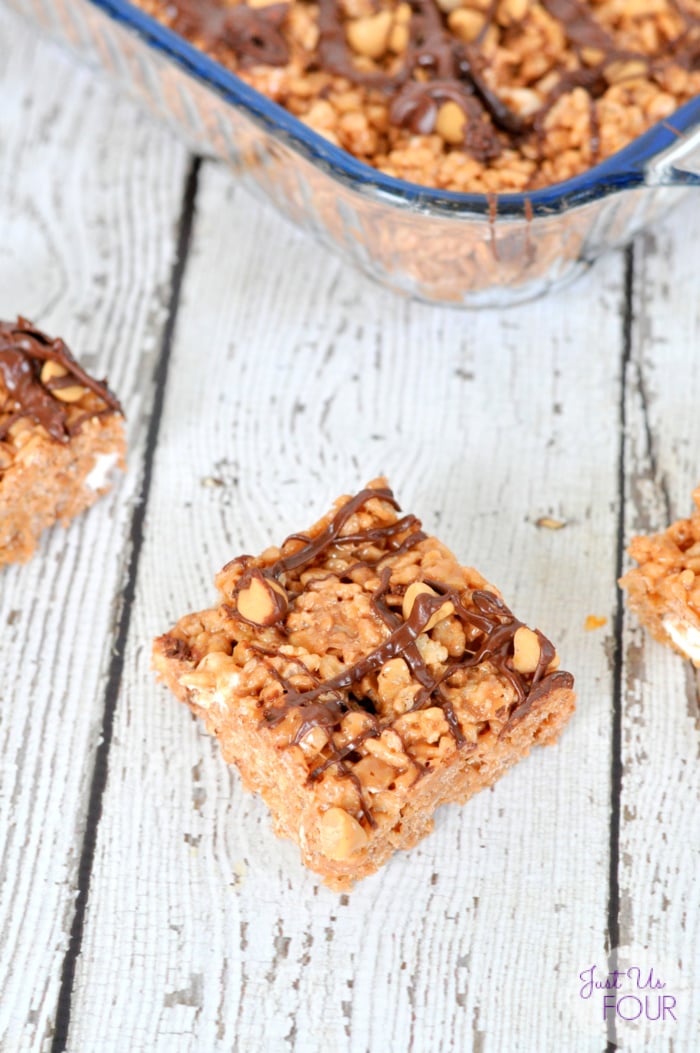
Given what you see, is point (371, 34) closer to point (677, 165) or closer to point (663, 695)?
point (677, 165)

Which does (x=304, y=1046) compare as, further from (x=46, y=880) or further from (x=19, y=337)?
(x=19, y=337)

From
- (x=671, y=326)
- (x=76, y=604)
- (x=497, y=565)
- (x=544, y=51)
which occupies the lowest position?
(x=76, y=604)

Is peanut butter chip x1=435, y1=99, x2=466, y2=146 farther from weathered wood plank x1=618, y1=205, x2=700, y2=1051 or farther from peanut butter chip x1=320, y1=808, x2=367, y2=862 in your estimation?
peanut butter chip x1=320, y1=808, x2=367, y2=862

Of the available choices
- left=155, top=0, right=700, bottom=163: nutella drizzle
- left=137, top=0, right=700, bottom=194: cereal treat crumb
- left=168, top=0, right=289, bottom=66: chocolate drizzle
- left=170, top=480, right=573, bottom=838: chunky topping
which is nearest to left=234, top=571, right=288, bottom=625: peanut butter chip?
left=170, top=480, right=573, bottom=838: chunky topping

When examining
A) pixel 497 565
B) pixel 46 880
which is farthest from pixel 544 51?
pixel 46 880

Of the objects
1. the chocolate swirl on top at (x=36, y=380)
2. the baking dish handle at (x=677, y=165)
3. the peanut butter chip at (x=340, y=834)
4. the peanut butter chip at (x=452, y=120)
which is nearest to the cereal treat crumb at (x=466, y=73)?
the peanut butter chip at (x=452, y=120)

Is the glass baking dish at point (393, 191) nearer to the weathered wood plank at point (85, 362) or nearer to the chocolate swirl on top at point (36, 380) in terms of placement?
the weathered wood plank at point (85, 362)

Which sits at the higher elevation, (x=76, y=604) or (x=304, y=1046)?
(x=76, y=604)

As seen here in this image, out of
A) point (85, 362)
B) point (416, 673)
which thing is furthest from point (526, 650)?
point (85, 362)
